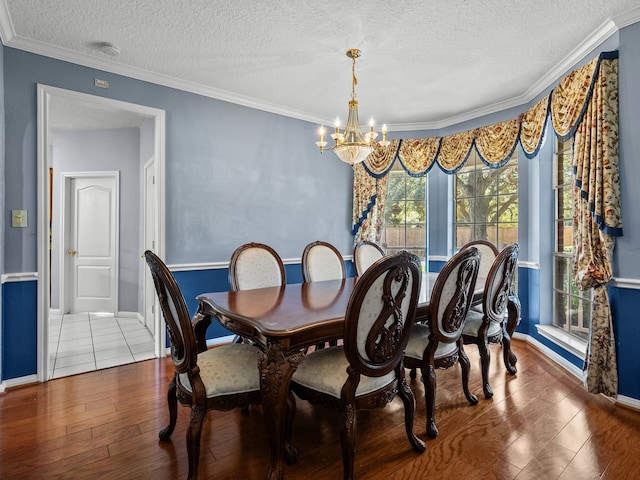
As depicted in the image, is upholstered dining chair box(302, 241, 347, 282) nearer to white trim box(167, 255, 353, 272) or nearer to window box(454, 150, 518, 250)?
white trim box(167, 255, 353, 272)

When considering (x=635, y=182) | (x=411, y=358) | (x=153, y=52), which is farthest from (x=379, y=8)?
(x=411, y=358)

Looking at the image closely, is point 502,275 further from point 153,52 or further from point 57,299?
point 57,299

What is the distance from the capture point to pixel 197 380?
168cm

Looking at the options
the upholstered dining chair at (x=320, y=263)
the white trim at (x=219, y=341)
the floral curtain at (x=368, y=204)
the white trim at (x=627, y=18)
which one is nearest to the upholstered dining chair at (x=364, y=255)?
the upholstered dining chair at (x=320, y=263)

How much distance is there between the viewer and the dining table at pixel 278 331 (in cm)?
162

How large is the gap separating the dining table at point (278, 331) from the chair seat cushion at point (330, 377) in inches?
5.2

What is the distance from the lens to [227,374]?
5.76 ft

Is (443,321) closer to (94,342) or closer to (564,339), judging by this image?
(564,339)

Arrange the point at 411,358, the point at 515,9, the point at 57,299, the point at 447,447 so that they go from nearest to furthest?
the point at 447,447 < the point at 411,358 < the point at 515,9 < the point at 57,299

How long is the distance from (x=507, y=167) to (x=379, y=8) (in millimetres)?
2624

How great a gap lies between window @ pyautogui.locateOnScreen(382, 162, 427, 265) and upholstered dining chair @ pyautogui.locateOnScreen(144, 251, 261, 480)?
3.48 meters

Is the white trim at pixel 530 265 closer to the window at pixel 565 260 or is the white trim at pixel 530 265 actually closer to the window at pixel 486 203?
the window at pixel 565 260

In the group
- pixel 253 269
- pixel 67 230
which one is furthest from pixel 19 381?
pixel 67 230

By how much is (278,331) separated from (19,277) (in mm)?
2385
